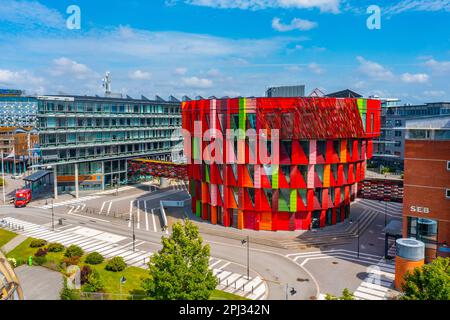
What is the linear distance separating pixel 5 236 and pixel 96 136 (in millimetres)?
38819

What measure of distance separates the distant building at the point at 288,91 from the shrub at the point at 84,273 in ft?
141

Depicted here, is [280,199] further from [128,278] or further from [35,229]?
[35,229]

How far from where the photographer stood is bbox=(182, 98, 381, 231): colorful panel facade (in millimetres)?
56688

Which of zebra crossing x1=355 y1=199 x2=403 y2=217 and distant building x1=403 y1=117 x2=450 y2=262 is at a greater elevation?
distant building x1=403 y1=117 x2=450 y2=262

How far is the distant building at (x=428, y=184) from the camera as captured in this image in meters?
42.9

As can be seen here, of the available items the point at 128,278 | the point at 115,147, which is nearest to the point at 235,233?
the point at 128,278

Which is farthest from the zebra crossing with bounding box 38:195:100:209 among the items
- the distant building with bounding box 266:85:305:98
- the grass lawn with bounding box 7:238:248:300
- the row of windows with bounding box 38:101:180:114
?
the distant building with bounding box 266:85:305:98

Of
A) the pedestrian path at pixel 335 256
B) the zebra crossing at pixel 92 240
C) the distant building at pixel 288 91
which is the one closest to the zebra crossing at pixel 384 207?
the pedestrian path at pixel 335 256

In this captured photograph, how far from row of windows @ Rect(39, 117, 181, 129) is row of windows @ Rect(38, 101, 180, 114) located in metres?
2.16

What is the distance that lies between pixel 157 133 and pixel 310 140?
65.7 metres

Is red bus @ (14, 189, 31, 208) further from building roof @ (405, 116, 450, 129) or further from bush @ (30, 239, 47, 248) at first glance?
building roof @ (405, 116, 450, 129)

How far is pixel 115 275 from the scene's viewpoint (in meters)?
44.6

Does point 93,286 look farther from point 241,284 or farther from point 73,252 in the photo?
point 241,284

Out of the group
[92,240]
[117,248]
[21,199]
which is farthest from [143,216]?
[21,199]
